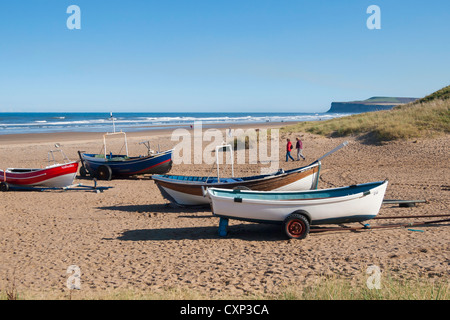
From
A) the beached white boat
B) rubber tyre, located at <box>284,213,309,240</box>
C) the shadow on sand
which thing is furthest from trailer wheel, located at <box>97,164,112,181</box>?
rubber tyre, located at <box>284,213,309,240</box>

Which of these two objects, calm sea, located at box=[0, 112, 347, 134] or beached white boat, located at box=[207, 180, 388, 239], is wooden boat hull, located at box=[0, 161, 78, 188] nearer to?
beached white boat, located at box=[207, 180, 388, 239]

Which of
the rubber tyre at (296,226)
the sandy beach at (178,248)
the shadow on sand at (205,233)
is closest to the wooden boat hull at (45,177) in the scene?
the sandy beach at (178,248)

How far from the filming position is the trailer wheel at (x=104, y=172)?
19.9 meters

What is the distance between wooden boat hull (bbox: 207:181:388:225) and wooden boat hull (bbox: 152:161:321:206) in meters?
2.33

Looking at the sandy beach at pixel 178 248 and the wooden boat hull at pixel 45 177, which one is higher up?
the wooden boat hull at pixel 45 177

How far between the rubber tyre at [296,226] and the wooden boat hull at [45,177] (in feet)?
37.2

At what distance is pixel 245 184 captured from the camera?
1244cm

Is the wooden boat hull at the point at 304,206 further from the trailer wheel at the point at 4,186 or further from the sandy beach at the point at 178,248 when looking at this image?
the trailer wheel at the point at 4,186

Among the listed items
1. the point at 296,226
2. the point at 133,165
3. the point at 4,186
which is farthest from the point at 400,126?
the point at 4,186

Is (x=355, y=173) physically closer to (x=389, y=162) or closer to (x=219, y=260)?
(x=389, y=162)

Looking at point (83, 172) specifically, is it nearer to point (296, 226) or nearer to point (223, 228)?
point (223, 228)

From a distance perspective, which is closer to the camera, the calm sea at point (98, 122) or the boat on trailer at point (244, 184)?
the boat on trailer at point (244, 184)

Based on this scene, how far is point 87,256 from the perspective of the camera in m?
9.14

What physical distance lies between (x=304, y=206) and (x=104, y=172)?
13007 mm
